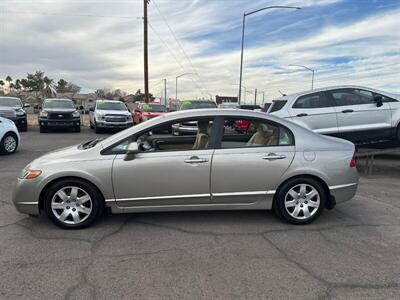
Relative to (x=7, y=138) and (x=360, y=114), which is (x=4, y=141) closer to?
(x=7, y=138)

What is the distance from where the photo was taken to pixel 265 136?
4500 millimetres

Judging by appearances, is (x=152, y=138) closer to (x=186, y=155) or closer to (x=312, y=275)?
(x=186, y=155)

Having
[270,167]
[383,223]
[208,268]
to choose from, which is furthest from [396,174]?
[208,268]

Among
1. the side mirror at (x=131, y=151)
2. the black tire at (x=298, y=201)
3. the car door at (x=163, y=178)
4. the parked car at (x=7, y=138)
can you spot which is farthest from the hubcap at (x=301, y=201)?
the parked car at (x=7, y=138)

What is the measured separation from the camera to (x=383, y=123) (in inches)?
305

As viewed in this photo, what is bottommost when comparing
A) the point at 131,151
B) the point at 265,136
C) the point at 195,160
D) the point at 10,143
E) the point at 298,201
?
the point at 298,201

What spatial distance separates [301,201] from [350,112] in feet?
14.5

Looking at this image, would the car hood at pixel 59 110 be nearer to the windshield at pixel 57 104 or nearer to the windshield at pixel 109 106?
the windshield at pixel 57 104

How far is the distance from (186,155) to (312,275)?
1.96 metres

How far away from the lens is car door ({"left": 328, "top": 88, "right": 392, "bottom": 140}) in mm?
7742

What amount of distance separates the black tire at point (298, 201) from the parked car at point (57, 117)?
48.5ft

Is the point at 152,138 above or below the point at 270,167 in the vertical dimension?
above

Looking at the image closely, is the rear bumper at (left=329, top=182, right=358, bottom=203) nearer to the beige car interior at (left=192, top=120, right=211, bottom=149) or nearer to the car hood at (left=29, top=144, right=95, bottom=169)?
the beige car interior at (left=192, top=120, right=211, bottom=149)

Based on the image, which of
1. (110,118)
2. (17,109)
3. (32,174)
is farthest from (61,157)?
(17,109)
